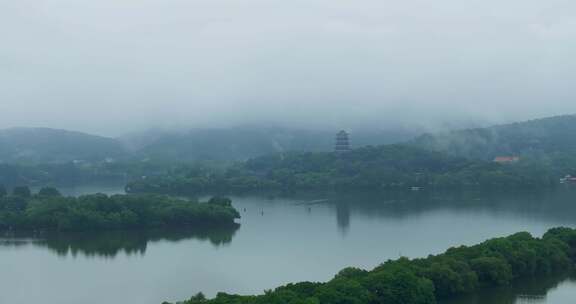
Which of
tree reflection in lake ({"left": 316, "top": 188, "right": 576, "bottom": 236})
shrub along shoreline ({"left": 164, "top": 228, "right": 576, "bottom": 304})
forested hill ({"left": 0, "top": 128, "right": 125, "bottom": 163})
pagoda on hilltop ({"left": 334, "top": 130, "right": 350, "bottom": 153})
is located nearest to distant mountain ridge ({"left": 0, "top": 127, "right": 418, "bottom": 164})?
forested hill ({"left": 0, "top": 128, "right": 125, "bottom": 163})

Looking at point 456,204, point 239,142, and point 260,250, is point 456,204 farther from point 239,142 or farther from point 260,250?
point 239,142

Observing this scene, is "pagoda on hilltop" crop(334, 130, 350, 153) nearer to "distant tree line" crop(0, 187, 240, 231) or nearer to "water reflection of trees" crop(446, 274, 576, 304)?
"distant tree line" crop(0, 187, 240, 231)

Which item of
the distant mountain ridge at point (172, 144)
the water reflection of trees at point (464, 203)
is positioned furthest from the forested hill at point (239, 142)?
the water reflection of trees at point (464, 203)

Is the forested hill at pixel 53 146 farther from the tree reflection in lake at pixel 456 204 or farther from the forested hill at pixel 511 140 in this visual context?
the tree reflection in lake at pixel 456 204

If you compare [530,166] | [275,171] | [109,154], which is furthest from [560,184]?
[109,154]

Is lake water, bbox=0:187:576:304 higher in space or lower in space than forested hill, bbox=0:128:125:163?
lower

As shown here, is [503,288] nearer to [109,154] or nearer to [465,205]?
[465,205]
